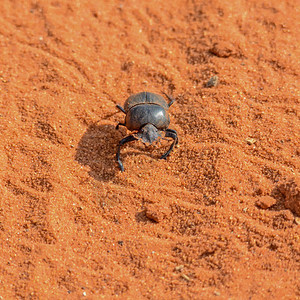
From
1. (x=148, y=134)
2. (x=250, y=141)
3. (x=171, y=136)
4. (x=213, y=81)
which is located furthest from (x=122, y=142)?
(x=213, y=81)

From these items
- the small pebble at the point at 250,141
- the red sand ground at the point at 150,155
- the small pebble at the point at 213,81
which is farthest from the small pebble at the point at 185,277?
the small pebble at the point at 213,81

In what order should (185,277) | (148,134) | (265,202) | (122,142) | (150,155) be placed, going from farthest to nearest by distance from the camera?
(150,155) → (122,142) → (148,134) → (265,202) → (185,277)

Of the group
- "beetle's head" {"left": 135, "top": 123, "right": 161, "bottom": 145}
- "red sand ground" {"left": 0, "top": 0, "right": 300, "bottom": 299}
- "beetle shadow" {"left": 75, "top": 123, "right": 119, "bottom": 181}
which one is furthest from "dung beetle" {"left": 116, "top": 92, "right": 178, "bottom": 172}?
"red sand ground" {"left": 0, "top": 0, "right": 300, "bottom": 299}

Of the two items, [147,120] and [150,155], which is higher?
[147,120]

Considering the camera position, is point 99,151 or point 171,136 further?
point 99,151

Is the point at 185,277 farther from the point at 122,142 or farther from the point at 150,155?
the point at 122,142

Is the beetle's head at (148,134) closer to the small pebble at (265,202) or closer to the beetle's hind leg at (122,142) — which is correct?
the beetle's hind leg at (122,142)

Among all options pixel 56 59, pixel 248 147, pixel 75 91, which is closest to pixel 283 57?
pixel 248 147

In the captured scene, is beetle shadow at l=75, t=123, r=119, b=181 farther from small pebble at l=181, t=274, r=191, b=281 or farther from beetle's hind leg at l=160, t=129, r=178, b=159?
small pebble at l=181, t=274, r=191, b=281
